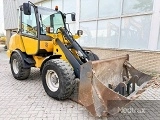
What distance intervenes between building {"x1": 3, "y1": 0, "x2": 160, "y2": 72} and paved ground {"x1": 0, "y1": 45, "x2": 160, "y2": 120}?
224 cm

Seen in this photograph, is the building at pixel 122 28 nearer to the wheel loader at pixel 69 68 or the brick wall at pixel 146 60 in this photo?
the brick wall at pixel 146 60

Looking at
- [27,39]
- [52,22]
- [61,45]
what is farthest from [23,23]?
[61,45]

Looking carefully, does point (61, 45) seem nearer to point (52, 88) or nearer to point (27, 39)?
point (52, 88)

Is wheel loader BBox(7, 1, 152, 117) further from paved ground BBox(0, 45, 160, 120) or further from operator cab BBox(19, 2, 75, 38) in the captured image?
paved ground BBox(0, 45, 160, 120)

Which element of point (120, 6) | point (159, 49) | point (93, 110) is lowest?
point (93, 110)

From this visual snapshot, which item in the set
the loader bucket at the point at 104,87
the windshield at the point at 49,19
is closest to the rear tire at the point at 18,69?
the windshield at the point at 49,19

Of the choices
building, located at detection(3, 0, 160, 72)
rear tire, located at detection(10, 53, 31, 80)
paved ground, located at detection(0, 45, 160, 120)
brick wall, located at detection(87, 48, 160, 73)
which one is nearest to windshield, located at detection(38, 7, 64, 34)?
rear tire, located at detection(10, 53, 31, 80)

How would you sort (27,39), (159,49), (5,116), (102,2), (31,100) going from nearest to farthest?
(5,116) → (31,100) → (27,39) → (159,49) → (102,2)

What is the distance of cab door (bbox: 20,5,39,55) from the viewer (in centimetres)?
464

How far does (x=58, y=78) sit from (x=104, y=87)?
1287mm

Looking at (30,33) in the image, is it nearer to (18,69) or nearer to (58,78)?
(18,69)

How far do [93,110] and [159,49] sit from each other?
15.1 ft

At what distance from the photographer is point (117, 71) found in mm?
3998

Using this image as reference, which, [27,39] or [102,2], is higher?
[102,2]
